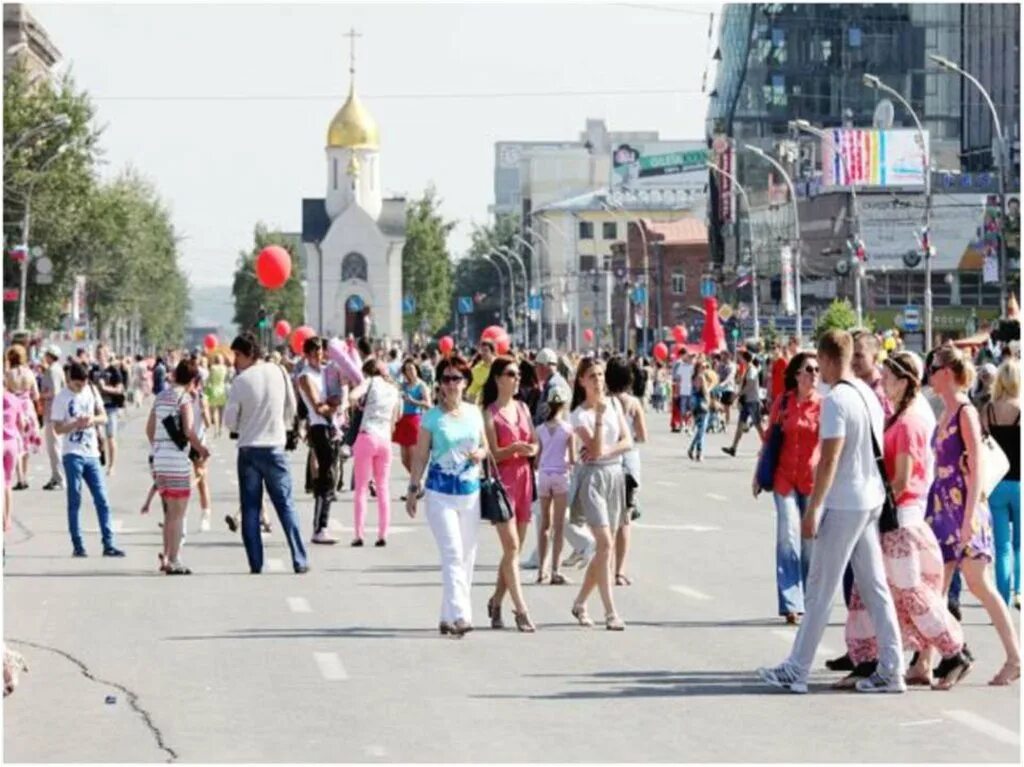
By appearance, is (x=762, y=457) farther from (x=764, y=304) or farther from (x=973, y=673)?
(x=764, y=304)

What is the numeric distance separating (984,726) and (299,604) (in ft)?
22.3

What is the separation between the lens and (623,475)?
16422 mm

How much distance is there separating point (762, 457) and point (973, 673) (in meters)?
2.66

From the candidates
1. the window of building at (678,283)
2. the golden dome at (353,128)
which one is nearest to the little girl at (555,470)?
the window of building at (678,283)

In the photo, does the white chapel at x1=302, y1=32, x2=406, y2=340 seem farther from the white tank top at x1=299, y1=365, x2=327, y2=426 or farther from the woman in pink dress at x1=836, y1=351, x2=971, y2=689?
the woman in pink dress at x1=836, y1=351, x2=971, y2=689

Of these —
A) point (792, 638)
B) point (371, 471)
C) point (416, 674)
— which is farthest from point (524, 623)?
point (371, 471)

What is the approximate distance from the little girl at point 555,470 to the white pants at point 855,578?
5942 mm

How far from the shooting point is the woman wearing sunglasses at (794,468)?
50.9ft

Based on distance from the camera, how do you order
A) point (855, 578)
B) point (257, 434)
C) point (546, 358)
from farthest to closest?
1. point (546, 358)
2. point (257, 434)
3. point (855, 578)

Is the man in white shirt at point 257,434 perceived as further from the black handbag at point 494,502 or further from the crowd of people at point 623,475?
the black handbag at point 494,502

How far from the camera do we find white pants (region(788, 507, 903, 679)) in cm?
1252

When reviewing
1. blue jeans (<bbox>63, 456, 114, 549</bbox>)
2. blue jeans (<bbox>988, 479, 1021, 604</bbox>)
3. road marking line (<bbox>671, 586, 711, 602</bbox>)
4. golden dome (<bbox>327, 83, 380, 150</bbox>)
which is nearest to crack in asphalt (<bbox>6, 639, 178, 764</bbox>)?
road marking line (<bbox>671, 586, 711, 602</bbox>)

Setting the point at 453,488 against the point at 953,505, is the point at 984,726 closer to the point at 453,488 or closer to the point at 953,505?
the point at 953,505

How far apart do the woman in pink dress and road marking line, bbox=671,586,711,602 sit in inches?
182
